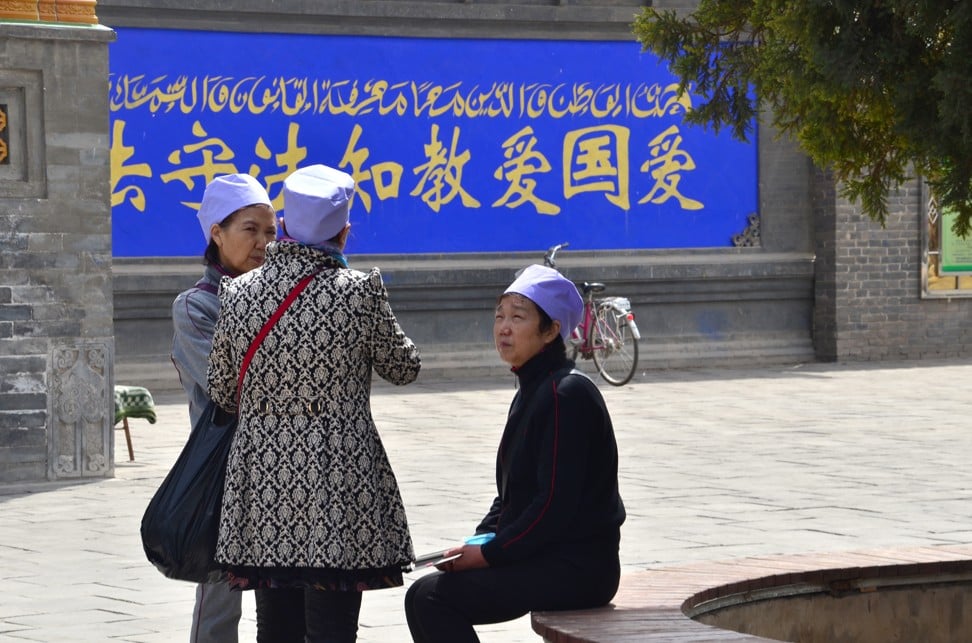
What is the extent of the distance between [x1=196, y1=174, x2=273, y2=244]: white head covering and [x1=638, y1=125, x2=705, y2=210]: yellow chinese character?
14.3 metres

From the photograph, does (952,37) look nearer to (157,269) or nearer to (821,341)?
(157,269)

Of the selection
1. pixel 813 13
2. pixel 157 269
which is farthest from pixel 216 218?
pixel 157 269

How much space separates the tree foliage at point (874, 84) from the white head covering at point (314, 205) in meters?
1.31

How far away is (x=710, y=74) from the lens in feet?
19.5

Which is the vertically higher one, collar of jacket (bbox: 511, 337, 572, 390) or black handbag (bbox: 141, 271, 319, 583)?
collar of jacket (bbox: 511, 337, 572, 390)

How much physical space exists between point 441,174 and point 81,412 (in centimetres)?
793

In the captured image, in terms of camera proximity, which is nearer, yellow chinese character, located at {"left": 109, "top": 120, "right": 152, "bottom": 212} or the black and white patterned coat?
the black and white patterned coat

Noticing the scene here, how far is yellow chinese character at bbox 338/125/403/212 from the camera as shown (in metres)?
17.8

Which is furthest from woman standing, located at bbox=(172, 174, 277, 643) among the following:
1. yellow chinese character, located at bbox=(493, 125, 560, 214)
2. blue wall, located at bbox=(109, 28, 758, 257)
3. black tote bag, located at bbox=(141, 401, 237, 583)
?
yellow chinese character, located at bbox=(493, 125, 560, 214)

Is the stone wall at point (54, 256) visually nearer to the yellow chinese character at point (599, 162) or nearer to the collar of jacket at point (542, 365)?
the collar of jacket at point (542, 365)

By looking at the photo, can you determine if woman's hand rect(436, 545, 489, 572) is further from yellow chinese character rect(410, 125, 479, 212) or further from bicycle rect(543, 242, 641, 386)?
yellow chinese character rect(410, 125, 479, 212)

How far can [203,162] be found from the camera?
17172 mm

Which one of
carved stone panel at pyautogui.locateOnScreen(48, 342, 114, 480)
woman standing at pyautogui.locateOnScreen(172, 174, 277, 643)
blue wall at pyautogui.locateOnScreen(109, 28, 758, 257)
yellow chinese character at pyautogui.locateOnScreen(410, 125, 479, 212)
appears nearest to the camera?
woman standing at pyautogui.locateOnScreen(172, 174, 277, 643)

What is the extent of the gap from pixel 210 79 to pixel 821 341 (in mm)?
7327
